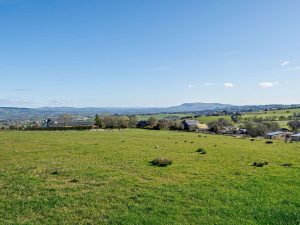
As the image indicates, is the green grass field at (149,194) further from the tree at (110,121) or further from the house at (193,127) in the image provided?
the tree at (110,121)

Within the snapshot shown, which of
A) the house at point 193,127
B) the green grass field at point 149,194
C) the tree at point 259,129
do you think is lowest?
the tree at point 259,129

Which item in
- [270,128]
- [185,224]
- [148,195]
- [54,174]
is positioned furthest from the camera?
[270,128]

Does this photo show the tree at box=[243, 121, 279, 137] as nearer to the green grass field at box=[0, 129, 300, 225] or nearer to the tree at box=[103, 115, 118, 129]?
the tree at box=[103, 115, 118, 129]

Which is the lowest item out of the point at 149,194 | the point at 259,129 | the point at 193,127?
the point at 259,129

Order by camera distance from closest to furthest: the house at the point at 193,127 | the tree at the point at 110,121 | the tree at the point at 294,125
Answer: the house at the point at 193,127 < the tree at the point at 110,121 < the tree at the point at 294,125

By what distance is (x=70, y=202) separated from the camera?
Answer: 13.0 meters

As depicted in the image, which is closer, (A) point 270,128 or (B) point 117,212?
(B) point 117,212

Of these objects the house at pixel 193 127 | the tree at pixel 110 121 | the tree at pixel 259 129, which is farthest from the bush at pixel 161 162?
the tree at pixel 259 129

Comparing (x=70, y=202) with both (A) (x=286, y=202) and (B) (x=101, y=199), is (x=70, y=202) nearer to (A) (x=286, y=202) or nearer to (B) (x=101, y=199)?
(B) (x=101, y=199)

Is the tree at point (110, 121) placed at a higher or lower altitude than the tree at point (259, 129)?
higher

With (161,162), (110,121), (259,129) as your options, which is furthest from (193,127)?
(161,162)

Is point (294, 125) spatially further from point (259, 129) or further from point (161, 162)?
point (161, 162)

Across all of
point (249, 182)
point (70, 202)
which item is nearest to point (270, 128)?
point (249, 182)

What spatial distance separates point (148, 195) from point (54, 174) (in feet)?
25.7
